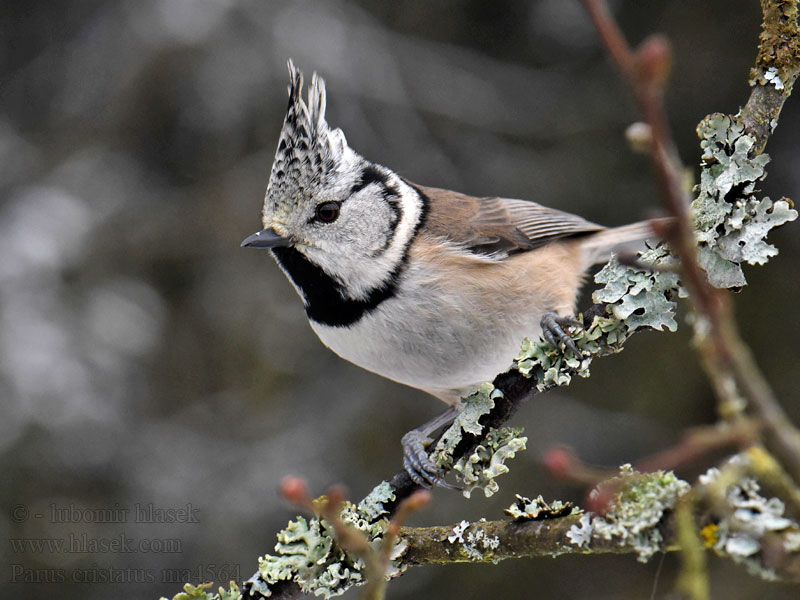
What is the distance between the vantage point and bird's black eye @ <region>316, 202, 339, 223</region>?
10.6 ft

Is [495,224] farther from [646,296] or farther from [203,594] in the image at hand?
[203,594]

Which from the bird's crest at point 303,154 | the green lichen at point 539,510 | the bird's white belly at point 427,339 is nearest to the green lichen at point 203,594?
the green lichen at point 539,510

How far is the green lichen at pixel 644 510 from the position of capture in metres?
1.61

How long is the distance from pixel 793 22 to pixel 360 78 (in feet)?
11.3

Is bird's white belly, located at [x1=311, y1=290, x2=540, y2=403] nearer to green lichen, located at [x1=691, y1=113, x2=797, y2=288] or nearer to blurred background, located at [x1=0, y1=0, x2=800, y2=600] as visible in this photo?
green lichen, located at [x1=691, y1=113, x2=797, y2=288]

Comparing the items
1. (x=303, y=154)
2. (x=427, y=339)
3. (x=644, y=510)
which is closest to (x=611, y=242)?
(x=427, y=339)

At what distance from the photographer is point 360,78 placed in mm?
5191

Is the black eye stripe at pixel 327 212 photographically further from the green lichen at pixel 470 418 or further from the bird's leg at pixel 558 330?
the green lichen at pixel 470 418

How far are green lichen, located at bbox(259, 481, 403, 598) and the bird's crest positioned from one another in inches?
53.7

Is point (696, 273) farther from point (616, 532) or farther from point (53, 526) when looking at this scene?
point (53, 526)

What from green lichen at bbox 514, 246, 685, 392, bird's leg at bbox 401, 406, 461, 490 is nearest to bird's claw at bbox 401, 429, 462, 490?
bird's leg at bbox 401, 406, 461, 490

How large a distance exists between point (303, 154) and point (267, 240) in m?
0.36

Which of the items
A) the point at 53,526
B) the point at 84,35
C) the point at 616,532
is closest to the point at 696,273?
the point at 616,532

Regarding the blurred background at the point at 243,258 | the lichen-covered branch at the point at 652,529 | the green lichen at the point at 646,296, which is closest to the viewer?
the lichen-covered branch at the point at 652,529
